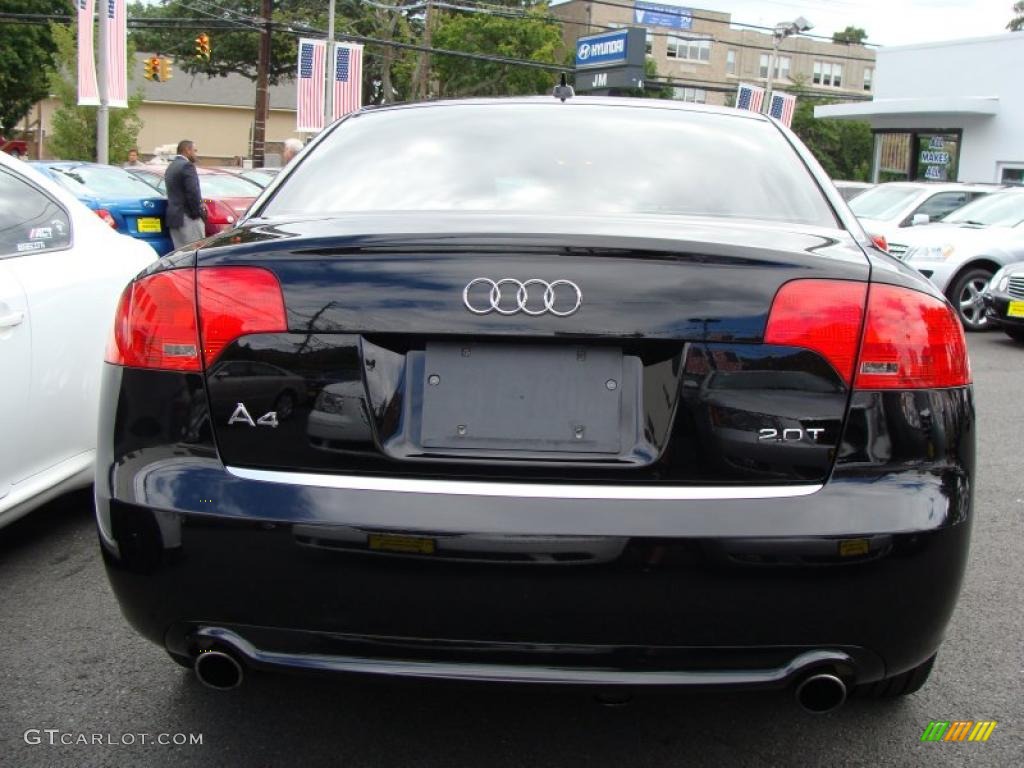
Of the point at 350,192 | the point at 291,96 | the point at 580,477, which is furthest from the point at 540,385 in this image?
the point at 291,96

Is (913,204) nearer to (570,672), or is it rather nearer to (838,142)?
(570,672)

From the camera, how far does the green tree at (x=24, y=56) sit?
147 ft

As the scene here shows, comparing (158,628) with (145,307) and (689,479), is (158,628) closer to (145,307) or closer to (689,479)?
(145,307)

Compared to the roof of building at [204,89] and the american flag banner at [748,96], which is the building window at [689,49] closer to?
the roof of building at [204,89]

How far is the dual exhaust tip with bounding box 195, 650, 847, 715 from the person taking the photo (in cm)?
213

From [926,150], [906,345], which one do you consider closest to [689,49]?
[926,150]

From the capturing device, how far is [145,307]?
2.25 meters

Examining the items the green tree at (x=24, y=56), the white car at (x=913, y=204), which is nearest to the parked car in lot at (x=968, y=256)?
the white car at (x=913, y=204)

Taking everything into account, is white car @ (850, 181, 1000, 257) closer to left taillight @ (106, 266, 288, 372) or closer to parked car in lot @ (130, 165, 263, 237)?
parked car in lot @ (130, 165, 263, 237)

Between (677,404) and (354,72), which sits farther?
(354,72)

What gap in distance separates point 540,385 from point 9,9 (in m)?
49.7

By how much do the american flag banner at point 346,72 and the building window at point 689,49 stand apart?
58695mm

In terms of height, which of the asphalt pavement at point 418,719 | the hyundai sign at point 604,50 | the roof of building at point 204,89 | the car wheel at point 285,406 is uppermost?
the hyundai sign at point 604,50

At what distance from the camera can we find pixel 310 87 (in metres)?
25.9
